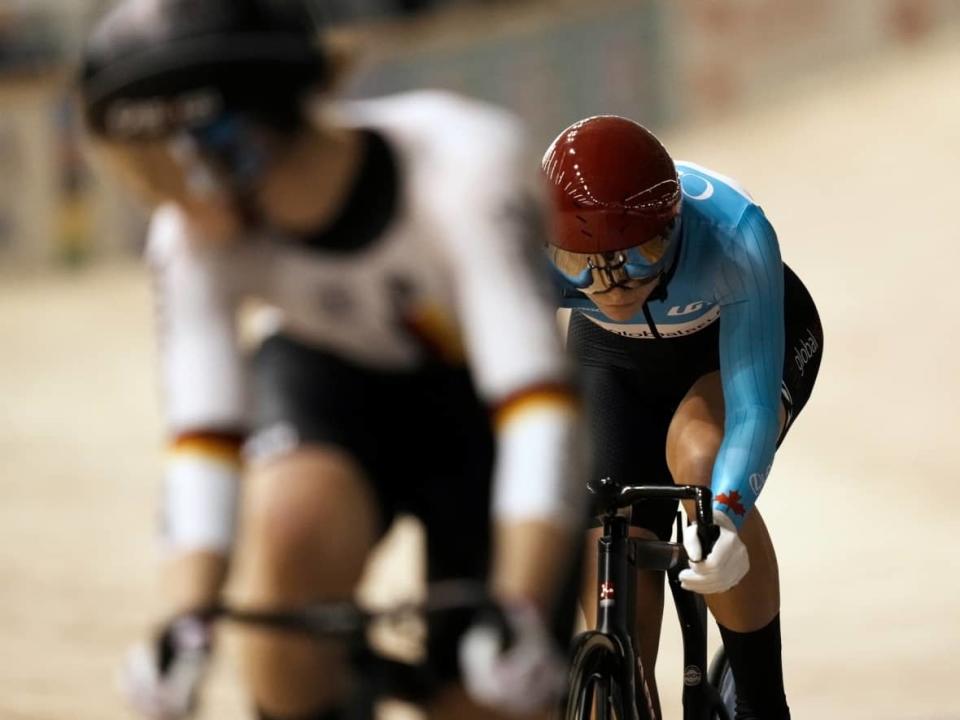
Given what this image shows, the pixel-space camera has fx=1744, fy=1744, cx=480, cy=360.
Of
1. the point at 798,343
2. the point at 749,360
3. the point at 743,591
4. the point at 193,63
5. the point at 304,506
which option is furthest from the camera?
the point at 798,343

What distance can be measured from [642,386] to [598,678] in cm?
38

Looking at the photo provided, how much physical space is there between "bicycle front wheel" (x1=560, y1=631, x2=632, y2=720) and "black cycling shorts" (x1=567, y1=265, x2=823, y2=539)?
173 millimetres

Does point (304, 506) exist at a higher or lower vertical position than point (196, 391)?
lower

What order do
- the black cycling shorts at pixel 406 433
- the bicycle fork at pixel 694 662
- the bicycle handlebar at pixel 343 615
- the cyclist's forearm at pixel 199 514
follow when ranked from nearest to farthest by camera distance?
the bicycle handlebar at pixel 343 615, the cyclist's forearm at pixel 199 514, the black cycling shorts at pixel 406 433, the bicycle fork at pixel 694 662

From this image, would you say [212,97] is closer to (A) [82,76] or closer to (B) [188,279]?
(A) [82,76]

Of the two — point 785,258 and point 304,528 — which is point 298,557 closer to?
point 304,528

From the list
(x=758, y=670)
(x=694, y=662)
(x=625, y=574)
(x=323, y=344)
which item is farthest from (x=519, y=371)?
(x=694, y=662)

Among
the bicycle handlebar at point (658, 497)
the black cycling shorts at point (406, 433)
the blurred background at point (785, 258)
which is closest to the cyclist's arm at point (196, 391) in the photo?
the black cycling shorts at point (406, 433)

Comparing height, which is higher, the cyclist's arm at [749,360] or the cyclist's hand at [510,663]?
the cyclist's arm at [749,360]

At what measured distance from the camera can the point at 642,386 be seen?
7.38 feet

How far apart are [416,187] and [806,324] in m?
0.68

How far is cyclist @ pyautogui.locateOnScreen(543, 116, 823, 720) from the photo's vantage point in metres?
1.92

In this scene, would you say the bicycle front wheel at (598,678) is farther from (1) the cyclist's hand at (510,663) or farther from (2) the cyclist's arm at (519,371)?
(1) the cyclist's hand at (510,663)

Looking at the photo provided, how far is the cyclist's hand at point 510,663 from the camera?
150 centimetres
